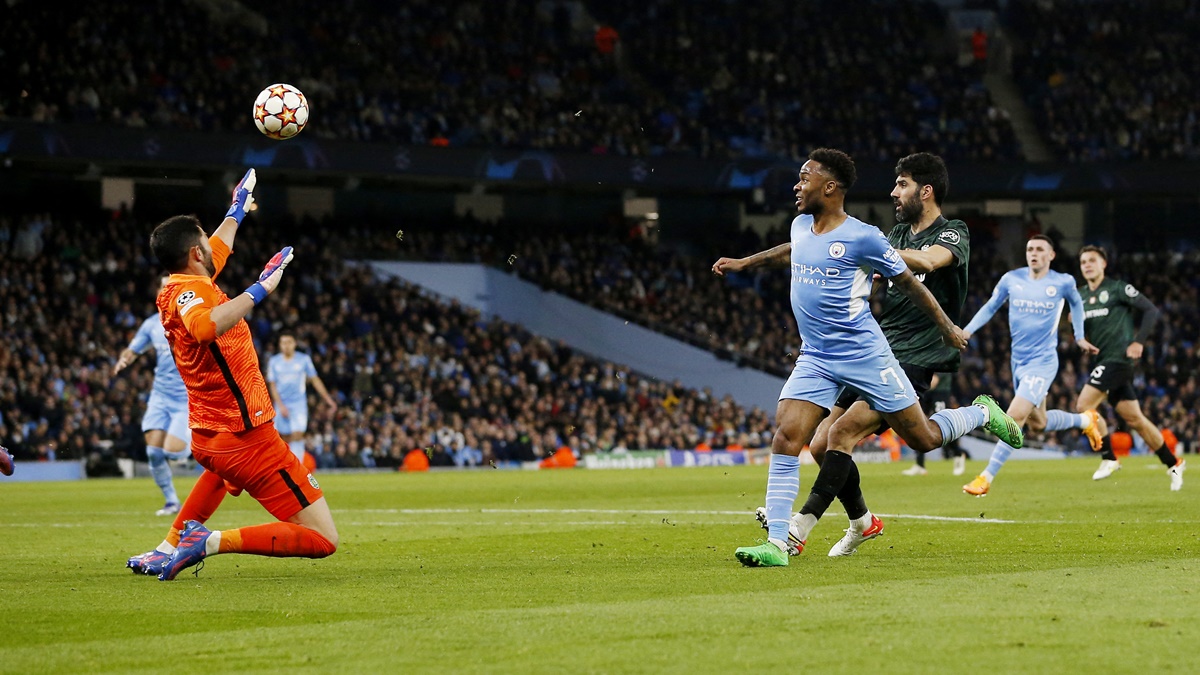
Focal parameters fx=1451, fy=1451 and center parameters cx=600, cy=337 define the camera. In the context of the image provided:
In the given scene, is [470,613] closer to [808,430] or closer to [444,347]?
[808,430]

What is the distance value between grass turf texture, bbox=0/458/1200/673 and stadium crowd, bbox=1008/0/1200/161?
3442 cm

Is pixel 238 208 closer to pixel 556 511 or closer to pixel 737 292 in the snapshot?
pixel 556 511

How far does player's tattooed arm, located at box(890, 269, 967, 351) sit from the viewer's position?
27.2 ft

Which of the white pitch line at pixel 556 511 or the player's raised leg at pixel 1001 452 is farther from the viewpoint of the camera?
the player's raised leg at pixel 1001 452

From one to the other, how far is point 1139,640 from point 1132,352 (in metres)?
11.9

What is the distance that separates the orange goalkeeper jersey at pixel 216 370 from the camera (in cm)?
811

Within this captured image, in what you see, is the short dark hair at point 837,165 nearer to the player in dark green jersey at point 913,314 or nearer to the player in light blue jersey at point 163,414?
the player in dark green jersey at point 913,314

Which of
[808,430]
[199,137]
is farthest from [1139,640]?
[199,137]

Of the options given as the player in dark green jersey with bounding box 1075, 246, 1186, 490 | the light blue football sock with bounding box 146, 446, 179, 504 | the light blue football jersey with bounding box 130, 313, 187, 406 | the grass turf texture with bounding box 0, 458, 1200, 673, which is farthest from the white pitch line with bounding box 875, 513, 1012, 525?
the light blue football jersey with bounding box 130, 313, 187, 406

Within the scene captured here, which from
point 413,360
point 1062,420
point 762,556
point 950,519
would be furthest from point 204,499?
point 413,360

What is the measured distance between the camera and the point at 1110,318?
17.3 metres

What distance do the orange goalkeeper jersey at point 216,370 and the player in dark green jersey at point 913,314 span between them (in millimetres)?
3327

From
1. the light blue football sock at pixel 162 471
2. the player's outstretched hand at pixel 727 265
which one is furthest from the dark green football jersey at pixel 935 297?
the light blue football sock at pixel 162 471

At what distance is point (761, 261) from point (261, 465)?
10.9ft
